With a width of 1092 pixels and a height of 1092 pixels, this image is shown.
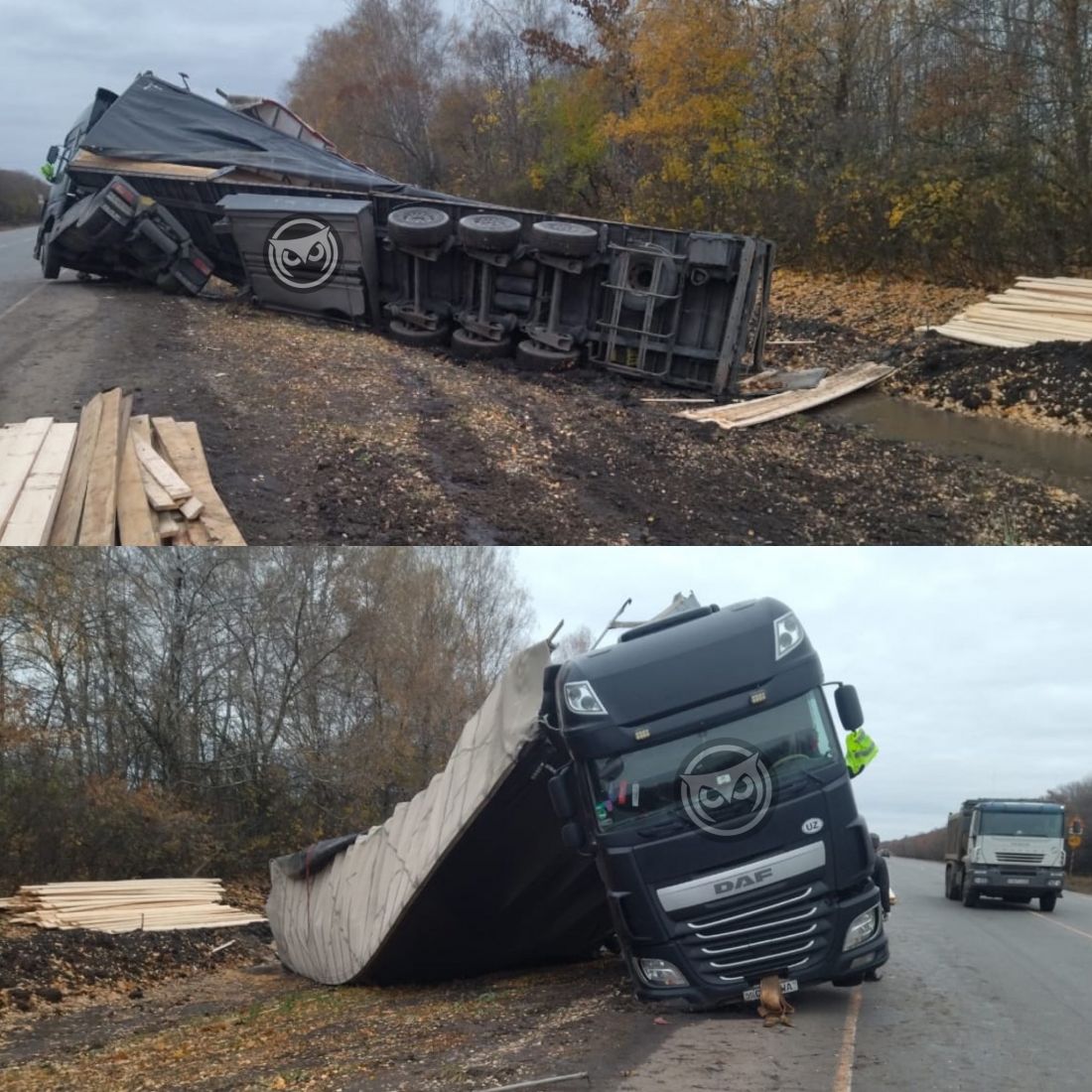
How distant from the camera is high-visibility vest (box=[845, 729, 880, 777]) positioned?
8.59m

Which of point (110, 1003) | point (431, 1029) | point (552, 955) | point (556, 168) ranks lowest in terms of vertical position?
point (110, 1003)

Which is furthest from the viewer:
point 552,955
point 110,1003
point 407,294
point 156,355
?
point 407,294

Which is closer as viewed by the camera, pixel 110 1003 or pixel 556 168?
pixel 110 1003

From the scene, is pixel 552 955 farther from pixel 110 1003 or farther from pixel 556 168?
pixel 556 168

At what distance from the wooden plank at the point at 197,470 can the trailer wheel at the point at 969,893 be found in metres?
16.7

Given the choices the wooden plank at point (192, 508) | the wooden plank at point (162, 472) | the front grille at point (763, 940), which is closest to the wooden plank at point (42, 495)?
the wooden plank at point (162, 472)

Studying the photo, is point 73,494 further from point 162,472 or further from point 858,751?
point 858,751

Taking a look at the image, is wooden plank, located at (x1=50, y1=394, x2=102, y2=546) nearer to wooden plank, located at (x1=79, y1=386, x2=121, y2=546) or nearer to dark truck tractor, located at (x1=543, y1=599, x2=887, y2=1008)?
wooden plank, located at (x1=79, y1=386, x2=121, y2=546)

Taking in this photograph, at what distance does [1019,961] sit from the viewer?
12578mm

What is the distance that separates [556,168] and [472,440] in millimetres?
32333

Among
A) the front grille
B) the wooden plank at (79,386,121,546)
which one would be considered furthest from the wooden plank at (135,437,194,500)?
the front grille

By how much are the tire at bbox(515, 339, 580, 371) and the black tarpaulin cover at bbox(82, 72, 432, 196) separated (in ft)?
19.8

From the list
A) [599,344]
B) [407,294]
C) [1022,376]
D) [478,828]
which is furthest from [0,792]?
[1022,376]

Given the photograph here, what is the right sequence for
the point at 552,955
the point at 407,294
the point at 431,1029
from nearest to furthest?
the point at 431,1029
the point at 552,955
the point at 407,294
